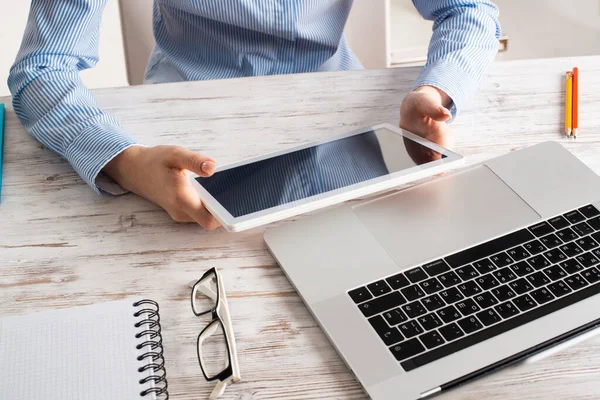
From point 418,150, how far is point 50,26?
60 cm

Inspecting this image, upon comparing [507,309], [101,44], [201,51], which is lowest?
[101,44]

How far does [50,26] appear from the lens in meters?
0.92

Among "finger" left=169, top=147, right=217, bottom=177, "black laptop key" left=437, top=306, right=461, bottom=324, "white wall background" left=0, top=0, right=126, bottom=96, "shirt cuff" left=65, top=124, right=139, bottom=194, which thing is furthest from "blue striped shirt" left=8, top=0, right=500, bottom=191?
"white wall background" left=0, top=0, right=126, bottom=96

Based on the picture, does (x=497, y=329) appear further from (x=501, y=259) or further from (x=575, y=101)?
(x=575, y=101)

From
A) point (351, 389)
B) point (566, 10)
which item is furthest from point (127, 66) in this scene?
point (566, 10)

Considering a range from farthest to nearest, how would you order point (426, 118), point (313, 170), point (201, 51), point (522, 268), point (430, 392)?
point (201, 51), point (426, 118), point (313, 170), point (522, 268), point (430, 392)

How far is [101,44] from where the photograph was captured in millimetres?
2014

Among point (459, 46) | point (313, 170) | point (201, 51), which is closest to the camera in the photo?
point (313, 170)

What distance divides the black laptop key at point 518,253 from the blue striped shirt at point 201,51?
0.34 m

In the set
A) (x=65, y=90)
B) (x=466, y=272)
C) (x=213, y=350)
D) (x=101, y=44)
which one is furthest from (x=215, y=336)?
(x=101, y=44)

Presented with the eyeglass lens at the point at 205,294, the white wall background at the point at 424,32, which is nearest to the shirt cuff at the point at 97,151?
the eyeglass lens at the point at 205,294

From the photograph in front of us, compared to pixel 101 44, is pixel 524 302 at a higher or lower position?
higher

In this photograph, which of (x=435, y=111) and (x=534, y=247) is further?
(x=435, y=111)

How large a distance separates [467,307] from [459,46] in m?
0.56
